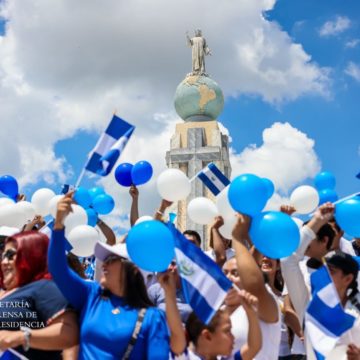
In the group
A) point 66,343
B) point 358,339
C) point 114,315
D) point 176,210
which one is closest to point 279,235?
point 358,339

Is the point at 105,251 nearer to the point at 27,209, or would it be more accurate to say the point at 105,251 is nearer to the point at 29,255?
the point at 29,255

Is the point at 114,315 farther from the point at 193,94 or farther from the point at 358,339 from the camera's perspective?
the point at 193,94

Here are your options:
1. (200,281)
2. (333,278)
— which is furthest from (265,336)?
(333,278)

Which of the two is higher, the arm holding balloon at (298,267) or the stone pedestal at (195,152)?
the stone pedestal at (195,152)

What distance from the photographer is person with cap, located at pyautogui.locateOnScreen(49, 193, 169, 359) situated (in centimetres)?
277

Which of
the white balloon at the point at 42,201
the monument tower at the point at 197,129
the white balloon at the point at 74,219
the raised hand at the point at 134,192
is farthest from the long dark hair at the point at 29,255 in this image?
the monument tower at the point at 197,129

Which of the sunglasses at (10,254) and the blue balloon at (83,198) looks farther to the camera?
the blue balloon at (83,198)

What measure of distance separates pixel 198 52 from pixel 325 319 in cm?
1758

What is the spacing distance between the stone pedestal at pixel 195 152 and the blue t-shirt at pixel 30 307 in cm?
1371

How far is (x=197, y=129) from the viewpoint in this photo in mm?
18516

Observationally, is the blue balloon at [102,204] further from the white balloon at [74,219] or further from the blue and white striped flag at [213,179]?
the white balloon at [74,219]

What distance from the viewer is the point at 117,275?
300cm

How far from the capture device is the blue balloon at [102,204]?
6.97 metres

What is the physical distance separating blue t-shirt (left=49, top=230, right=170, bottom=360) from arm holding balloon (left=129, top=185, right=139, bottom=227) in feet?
9.67
